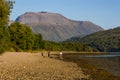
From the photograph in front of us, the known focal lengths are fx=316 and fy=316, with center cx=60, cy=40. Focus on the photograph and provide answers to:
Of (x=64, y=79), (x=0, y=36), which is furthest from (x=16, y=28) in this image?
(x=64, y=79)

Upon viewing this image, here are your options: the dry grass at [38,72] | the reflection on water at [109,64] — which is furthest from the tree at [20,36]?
the dry grass at [38,72]

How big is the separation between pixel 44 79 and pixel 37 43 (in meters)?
164

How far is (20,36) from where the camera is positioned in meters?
161

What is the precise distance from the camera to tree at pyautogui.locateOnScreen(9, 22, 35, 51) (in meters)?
158

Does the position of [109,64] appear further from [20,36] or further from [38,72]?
[20,36]

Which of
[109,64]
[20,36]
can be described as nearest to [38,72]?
[109,64]

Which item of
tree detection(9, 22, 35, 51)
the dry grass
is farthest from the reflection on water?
tree detection(9, 22, 35, 51)

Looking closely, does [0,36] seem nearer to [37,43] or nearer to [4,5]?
[4,5]

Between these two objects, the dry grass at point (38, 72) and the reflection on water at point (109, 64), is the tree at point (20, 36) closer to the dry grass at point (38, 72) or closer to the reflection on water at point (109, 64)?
the reflection on water at point (109, 64)

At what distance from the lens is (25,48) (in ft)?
554

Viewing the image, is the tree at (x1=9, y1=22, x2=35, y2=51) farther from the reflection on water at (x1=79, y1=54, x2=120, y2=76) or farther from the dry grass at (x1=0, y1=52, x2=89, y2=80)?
the dry grass at (x1=0, y1=52, x2=89, y2=80)

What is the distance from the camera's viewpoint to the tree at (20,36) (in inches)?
6230

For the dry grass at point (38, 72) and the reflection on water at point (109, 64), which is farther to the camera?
the reflection on water at point (109, 64)

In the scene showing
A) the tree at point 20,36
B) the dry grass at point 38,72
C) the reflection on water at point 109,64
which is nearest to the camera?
the dry grass at point 38,72
